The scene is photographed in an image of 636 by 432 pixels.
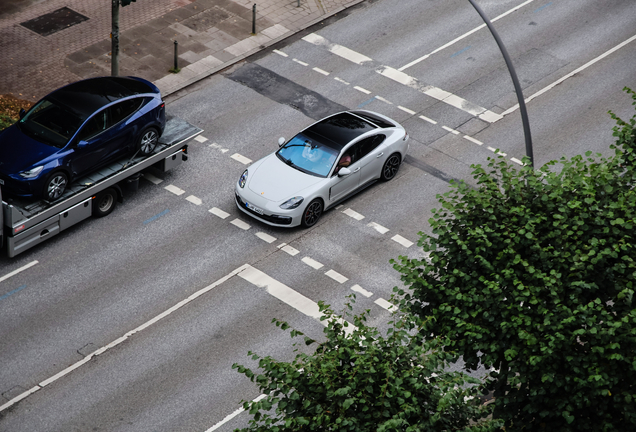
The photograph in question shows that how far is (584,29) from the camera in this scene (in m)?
27.6

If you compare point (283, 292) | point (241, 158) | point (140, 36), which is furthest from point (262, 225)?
point (140, 36)

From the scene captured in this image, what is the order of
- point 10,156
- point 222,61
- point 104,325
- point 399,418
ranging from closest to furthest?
point 399,418 → point 104,325 → point 10,156 → point 222,61

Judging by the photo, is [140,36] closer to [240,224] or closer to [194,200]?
[194,200]

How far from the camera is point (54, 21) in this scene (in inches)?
1041

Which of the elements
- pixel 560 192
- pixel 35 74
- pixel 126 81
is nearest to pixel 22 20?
pixel 35 74

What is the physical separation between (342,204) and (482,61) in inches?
326

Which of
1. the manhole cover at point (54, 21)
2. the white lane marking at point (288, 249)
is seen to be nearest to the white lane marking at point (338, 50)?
the manhole cover at point (54, 21)

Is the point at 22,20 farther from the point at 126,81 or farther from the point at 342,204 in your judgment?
the point at 342,204

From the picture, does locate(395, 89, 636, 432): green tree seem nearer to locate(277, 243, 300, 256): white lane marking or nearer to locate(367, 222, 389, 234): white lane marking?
locate(277, 243, 300, 256): white lane marking

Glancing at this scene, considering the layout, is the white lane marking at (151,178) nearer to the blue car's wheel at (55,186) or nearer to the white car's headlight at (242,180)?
the white car's headlight at (242,180)

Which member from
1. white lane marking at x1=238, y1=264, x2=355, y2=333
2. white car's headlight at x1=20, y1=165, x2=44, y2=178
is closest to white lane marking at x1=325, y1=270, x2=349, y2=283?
white lane marking at x1=238, y1=264, x2=355, y2=333

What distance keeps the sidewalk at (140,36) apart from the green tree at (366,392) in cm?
1538

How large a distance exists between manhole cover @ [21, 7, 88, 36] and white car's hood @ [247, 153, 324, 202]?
33.4ft

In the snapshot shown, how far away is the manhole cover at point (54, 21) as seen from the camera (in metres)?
26.0
